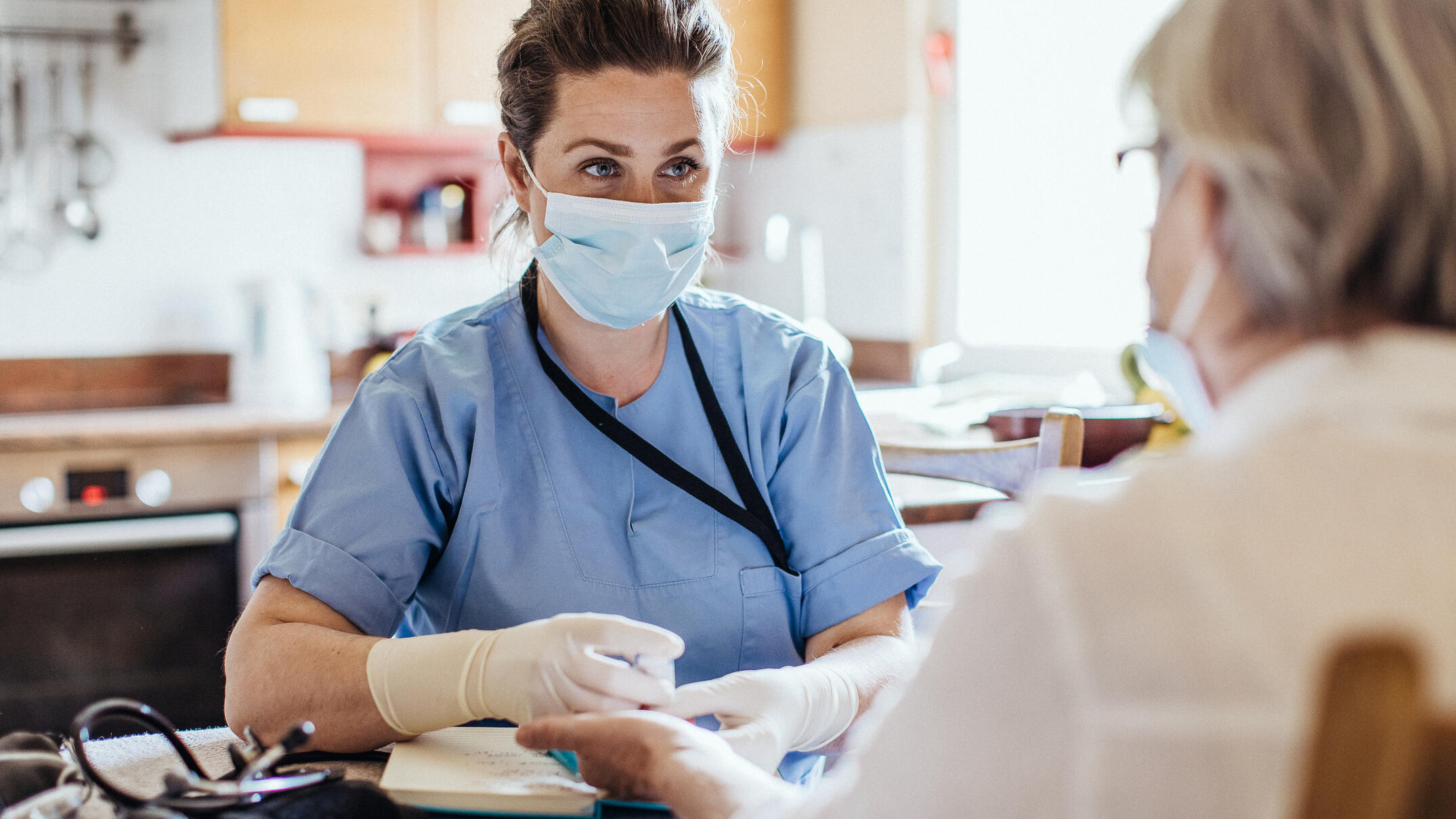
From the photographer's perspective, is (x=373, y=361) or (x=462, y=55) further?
(x=373, y=361)

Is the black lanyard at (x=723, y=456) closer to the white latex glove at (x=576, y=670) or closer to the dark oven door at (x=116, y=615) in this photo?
the white latex glove at (x=576, y=670)

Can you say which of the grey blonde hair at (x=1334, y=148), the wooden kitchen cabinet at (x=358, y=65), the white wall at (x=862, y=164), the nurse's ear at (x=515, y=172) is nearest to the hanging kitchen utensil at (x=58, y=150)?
the wooden kitchen cabinet at (x=358, y=65)

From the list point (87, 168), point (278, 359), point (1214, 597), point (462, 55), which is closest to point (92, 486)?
point (278, 359)

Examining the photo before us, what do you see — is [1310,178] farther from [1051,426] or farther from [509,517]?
[1051,426]

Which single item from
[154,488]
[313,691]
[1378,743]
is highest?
[1378,743]

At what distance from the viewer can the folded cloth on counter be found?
75 cm

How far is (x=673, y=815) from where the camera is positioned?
81 cm

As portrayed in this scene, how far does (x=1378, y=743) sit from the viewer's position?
0.36 m

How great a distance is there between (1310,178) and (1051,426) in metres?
1.07

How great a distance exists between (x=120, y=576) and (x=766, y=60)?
2150 millimetres

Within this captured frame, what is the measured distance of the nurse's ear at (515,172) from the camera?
134cm

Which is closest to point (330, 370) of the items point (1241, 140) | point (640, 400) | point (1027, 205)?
point (1027, 205)

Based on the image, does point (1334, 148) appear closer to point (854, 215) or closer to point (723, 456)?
point (723, 456)

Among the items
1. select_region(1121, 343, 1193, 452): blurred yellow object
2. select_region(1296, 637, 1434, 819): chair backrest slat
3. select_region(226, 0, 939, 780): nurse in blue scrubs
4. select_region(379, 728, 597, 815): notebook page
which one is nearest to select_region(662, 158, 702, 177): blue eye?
select_region(226, 0, 939, 780): nurse in blue scrubs
